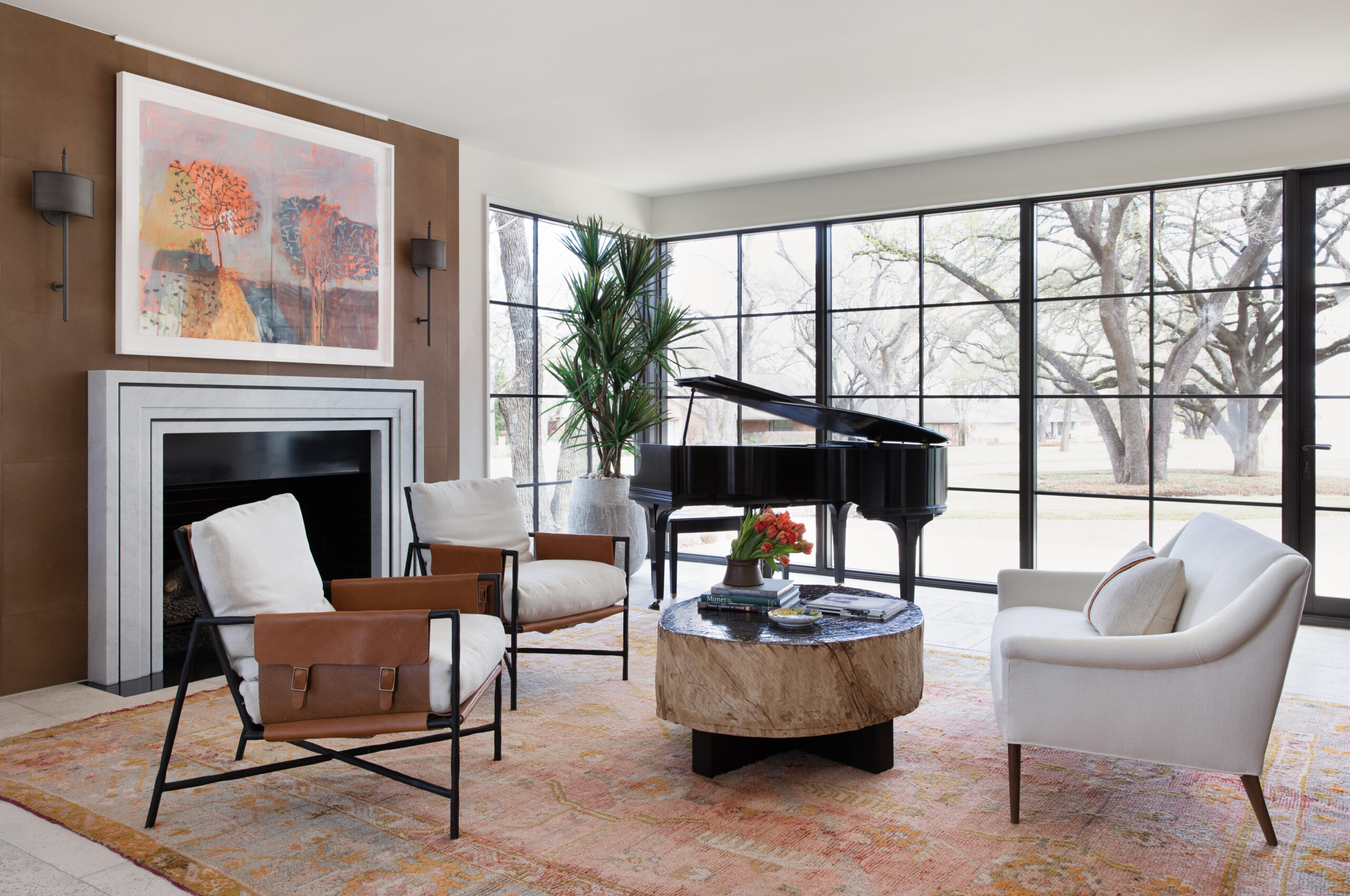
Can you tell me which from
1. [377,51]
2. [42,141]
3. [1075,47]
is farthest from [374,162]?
[1075,47]

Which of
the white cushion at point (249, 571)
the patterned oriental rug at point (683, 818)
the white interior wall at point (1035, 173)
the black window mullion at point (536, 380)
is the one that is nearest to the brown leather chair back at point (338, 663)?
the white cushion at point (249, 571)

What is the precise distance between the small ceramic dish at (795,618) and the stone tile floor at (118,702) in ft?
5.93

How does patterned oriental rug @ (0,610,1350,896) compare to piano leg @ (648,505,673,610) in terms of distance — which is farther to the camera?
piano leg @ (648,505,673,610)

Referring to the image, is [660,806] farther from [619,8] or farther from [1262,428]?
[1262,428]

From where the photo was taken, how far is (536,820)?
8.52 ft

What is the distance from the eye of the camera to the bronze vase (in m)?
3.37

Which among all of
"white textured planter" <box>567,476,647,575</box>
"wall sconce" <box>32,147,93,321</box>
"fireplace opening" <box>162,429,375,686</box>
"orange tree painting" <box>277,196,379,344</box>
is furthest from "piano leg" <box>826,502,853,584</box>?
"wall sconce" <box>32,147,93,321</box>

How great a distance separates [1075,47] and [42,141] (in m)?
4.47

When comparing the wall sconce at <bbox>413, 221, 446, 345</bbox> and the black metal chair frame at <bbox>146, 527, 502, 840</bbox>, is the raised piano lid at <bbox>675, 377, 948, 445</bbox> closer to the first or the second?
the wall sconce at <bbox>413, 221, 446, 345</bbox>

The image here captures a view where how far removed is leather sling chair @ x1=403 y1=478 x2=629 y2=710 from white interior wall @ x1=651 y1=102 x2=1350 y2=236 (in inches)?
129

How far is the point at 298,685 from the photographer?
2.44 m

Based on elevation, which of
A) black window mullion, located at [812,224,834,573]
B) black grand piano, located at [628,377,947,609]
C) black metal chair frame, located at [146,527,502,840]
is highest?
black window mullion, located at [812,224,834,573]

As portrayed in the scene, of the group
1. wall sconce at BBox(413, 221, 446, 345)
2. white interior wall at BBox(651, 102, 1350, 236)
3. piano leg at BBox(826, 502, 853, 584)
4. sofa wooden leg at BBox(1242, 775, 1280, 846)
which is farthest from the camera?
piano leg at BBox(826, 502, 853, 584)

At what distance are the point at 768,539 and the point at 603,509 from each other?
283 centimetres
